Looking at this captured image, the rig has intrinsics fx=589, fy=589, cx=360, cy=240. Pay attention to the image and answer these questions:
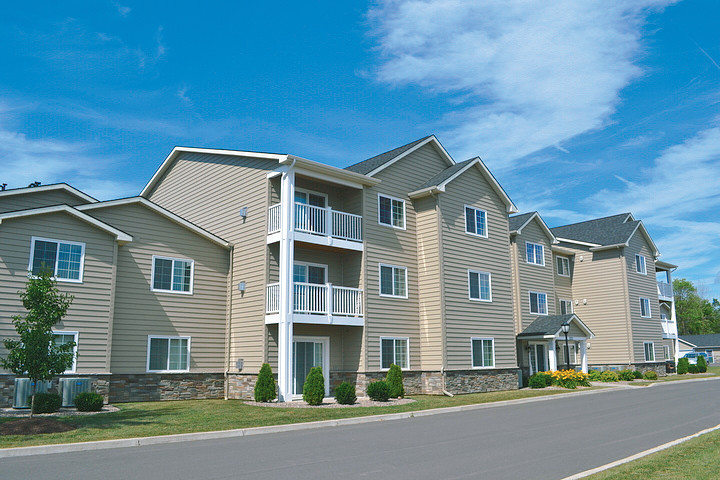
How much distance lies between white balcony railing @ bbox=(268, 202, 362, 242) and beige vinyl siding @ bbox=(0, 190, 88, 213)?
8.22 meters

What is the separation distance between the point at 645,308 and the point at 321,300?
1121 inches

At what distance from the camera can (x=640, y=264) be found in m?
41.3

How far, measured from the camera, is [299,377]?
73.5 ft

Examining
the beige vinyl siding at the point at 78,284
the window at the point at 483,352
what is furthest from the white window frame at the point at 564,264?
the beige vinyl siding at the point at 78,284

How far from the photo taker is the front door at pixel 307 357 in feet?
73.2

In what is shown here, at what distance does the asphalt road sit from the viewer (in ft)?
29.3

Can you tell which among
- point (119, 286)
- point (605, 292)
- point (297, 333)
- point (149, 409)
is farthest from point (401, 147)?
point (605, 292)

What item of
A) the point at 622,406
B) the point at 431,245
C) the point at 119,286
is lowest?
the point at 622,406

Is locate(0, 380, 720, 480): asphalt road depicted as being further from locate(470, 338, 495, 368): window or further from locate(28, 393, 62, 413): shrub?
locate(470, 338, 495, 368): window

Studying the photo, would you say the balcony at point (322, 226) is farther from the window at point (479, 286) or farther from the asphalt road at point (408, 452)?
the asphalt road at point (408, 452)

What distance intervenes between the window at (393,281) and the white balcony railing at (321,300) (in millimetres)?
1661

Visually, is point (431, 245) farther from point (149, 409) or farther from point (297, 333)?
point (149, 409)

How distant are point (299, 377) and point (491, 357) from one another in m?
10.1

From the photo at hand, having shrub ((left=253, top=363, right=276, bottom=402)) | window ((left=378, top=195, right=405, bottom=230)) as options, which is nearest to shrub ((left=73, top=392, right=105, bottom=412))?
shrub ((left=253, top=363, right=276, bottom=402))
